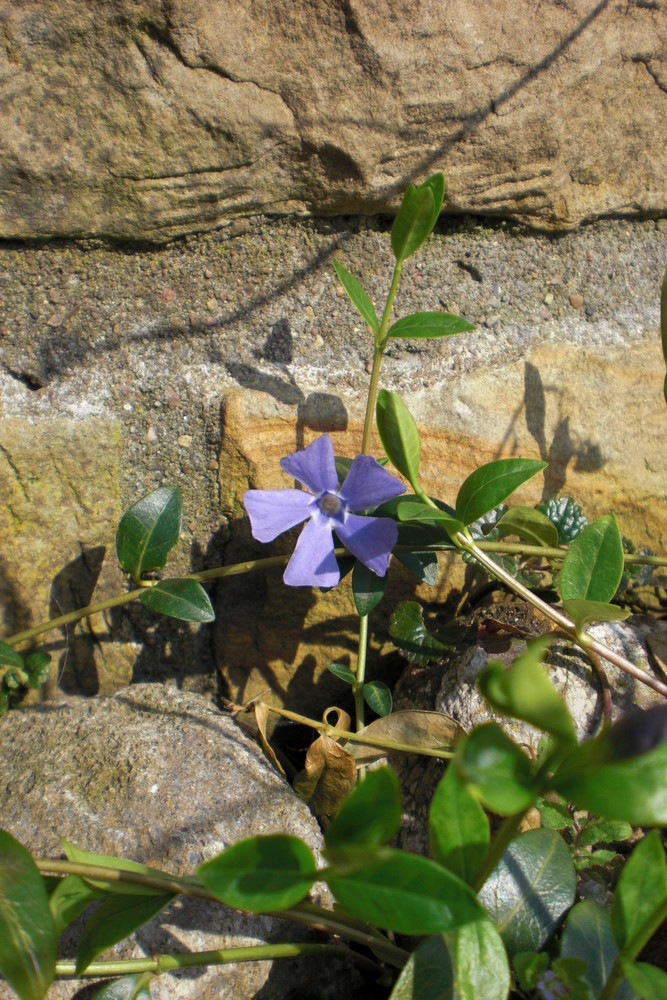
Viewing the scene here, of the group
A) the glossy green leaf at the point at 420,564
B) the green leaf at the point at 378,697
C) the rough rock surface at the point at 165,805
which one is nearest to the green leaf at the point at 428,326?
the glossy green leaf at the point at 420,564

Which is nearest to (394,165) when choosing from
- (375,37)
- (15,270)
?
(375,37)

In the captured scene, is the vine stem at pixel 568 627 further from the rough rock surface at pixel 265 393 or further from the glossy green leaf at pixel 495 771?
the glossy green leaf at pixel 495 771

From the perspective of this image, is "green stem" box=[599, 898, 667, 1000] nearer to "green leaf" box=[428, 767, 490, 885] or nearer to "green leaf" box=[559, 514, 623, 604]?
"green leaf" box=[428, 767, 490, 885]

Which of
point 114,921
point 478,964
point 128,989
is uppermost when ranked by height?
point 478,964

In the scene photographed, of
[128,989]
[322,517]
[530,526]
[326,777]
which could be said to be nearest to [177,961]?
Answer: [128,989]

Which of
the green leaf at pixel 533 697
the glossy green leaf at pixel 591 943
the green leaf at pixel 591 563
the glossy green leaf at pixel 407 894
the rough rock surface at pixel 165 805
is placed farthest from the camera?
the green leaf at pixel 591 563

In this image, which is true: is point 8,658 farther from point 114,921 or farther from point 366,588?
point 366,588

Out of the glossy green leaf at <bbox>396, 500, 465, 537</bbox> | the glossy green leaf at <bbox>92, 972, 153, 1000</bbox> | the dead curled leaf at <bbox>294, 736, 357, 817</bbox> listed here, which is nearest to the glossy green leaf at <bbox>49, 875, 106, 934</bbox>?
the glossy green leaf at <bbox>92, 972, 153, 1000</bbox>
